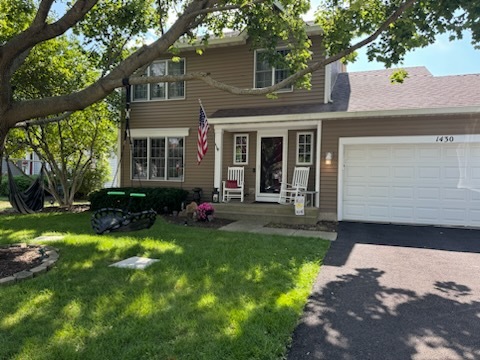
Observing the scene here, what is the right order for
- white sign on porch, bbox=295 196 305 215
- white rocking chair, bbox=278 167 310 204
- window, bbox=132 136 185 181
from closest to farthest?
white sign on porch, bbox=295 196 305 215, white rocking chair, bbox=278 167 310 204, window, bbox=132 136 185 181

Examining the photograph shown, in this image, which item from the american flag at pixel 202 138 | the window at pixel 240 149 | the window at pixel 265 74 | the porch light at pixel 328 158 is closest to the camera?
the porch light at pixel 328 158

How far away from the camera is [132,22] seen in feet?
31.3

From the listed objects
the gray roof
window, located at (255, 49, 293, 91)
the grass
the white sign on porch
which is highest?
window, located at (255, 49, 293, 91)

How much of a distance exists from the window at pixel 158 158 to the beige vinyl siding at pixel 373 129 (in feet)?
16.8

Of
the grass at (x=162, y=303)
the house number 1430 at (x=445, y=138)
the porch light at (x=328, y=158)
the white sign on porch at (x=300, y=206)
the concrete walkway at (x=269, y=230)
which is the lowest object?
the grass at (x=162, y=303)

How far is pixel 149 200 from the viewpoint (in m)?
11.0

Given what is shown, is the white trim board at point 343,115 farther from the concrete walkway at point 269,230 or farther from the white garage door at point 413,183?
the concrete walkway at point 269,230

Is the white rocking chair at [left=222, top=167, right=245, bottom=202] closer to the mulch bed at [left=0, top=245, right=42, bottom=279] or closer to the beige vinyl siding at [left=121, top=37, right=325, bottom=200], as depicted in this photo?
the beige vinyl siding at [left=121, top=37, right=325, bottom=200]

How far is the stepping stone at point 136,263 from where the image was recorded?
511cm

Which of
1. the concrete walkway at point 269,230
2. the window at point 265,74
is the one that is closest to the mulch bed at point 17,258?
the concrete walkway at point 269,230

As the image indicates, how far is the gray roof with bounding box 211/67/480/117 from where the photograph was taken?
376 inches

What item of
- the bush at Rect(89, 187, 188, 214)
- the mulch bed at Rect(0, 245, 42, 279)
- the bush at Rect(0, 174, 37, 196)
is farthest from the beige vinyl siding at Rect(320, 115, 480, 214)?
the bush at Rect(0, 174, 37, 196)

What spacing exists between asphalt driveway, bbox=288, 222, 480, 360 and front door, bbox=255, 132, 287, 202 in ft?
14.8

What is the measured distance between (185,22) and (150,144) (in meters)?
7.58
